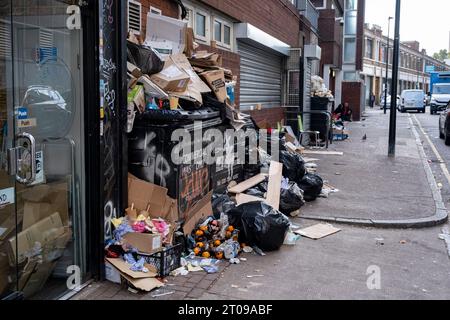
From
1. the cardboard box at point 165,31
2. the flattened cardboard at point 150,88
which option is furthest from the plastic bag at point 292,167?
the flattened cardboard at point 150,88

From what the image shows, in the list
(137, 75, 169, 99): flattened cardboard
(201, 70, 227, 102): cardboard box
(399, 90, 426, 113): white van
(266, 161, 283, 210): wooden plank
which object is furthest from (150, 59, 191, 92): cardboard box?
(399, 90, 426, 113): white van

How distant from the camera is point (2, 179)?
3521mm

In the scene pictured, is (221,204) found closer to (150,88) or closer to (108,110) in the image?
(150,88)

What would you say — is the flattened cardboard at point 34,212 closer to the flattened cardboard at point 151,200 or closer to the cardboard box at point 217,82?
the flattened cardboard at point 151,200

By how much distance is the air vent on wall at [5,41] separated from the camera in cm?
345

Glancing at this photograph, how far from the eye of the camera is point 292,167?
7.98m

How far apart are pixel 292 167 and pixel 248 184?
117cm

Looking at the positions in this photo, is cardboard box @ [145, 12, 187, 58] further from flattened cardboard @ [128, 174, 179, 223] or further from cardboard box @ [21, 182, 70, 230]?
cardboard box @ [21, 182, 70, 230]

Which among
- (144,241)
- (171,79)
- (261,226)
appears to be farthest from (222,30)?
(144,241)

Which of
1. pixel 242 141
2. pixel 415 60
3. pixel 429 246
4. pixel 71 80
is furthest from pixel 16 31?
pixel 415 60

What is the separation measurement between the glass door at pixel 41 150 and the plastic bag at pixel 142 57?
1.33 metres

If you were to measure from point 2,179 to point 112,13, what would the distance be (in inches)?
70.9

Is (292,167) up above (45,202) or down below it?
below
